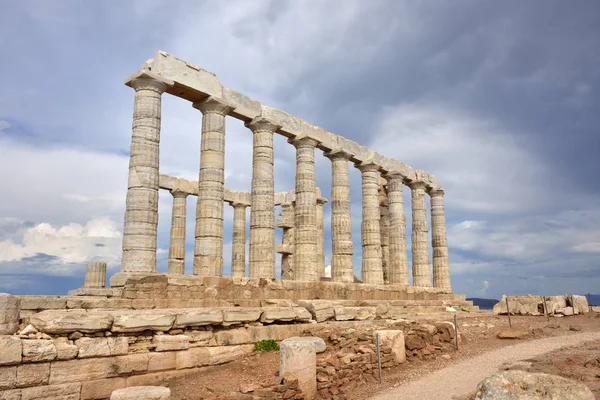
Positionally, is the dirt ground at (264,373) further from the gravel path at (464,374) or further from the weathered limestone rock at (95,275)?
the weathered limestone rock at (95,275)

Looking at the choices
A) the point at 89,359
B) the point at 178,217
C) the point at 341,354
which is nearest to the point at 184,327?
the point at 89,359

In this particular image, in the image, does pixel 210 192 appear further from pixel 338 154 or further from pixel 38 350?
pixel 38 350

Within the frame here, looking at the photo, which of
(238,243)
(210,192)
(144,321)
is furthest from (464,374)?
(238,243)

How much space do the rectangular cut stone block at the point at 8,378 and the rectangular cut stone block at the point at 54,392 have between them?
0.24 meters

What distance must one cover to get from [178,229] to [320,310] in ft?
47.7

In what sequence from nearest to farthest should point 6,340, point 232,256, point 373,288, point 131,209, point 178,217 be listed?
point 6,340, point 131,209, point 373,288, point 178,217, point 232,256

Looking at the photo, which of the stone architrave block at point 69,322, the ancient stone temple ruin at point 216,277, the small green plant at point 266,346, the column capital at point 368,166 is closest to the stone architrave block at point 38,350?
the ancient stone temple ruin at point 216,277

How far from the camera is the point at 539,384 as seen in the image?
5562mm

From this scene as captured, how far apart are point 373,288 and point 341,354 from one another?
1331cm

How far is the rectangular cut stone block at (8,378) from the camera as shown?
8.34 m

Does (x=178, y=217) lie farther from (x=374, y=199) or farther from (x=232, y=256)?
(x=374, y=199)

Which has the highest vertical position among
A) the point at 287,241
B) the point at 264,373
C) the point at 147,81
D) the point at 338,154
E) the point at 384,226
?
the point at 147,81

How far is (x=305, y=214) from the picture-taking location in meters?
23.8

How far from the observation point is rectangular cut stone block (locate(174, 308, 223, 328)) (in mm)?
11414
